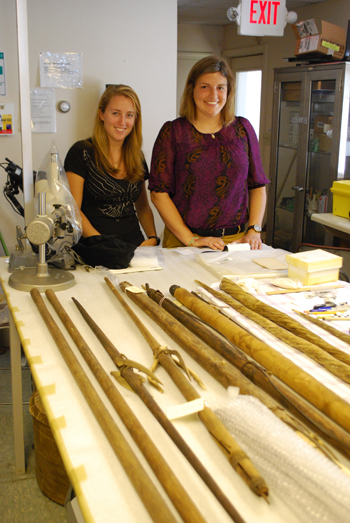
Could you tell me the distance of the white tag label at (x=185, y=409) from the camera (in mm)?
944

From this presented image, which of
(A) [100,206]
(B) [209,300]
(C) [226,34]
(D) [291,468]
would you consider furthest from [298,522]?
(C) [226,34]

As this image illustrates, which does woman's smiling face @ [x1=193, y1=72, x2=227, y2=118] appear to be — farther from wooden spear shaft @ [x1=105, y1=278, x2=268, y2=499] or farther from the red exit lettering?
Result: wooden spear shaft @ [x1=105, y1=278, x2=268, y2=499]

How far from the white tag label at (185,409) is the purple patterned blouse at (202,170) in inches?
61.6

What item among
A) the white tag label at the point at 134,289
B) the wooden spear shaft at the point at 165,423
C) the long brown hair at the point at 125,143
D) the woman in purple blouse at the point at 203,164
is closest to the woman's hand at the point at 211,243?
the woman in purple blouse at the point at 203,164

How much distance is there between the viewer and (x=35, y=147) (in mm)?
3439

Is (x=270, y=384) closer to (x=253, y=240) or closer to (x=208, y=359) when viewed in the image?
(x=208, y=359)

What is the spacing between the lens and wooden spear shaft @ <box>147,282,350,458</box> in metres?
0.87

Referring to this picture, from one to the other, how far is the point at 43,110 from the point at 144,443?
2966mm

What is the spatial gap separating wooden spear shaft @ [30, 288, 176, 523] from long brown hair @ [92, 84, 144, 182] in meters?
1.37

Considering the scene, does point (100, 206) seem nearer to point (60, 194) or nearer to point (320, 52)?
point (60, 194)

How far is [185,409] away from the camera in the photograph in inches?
37.5

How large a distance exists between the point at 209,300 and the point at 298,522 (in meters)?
0.89

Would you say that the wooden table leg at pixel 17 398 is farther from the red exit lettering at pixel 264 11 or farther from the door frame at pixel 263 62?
the door frame at pixel 263 62

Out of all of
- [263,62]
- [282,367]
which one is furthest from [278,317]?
[263,62]
